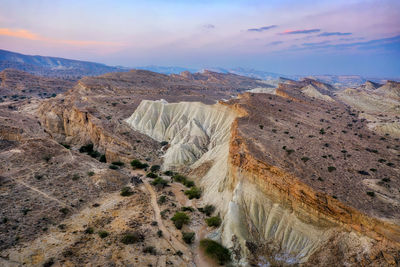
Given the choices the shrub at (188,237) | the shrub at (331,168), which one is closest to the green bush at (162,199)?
the shrub at (188,237)

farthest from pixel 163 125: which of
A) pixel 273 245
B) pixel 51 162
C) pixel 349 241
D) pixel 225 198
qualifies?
pixel 349 241

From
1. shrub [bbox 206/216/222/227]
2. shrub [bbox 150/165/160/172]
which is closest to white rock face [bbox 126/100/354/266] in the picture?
shrub [bbox 206/216/222/227]

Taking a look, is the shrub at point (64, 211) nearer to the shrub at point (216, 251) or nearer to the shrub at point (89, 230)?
the shrub at point (89, 230)

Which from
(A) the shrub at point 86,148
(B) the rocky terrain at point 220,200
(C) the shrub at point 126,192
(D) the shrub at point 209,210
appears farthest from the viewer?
(A) the shrub at point 86,148

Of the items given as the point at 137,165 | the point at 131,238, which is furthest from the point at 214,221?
the point at 137,165

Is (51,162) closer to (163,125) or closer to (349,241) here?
(163,125)

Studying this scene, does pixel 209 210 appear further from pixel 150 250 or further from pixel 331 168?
pixel 331 168

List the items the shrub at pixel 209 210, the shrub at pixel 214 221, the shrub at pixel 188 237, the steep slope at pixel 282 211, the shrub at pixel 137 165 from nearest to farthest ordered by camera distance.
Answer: the steep slope at pixel 282 211
the shrub at pixel 188 237
the shrub at pixel 214 221
the shrub at pixel 209 210
the shrub at pixel 137 165

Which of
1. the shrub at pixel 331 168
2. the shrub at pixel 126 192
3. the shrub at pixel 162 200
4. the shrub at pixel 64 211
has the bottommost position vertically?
the shrub at pixel 162 200
